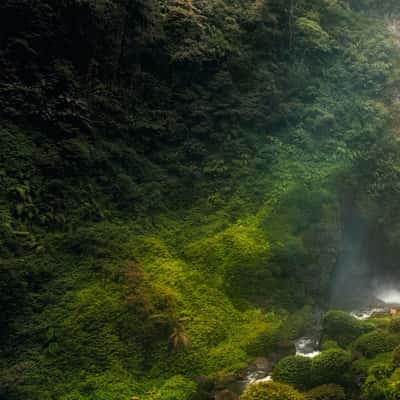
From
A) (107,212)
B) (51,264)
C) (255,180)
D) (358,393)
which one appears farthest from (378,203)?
(51,264)

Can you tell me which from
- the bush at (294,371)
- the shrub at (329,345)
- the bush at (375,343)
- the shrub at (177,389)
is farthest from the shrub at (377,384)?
the shrub at (177,389)

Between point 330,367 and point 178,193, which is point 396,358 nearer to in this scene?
point 330,367

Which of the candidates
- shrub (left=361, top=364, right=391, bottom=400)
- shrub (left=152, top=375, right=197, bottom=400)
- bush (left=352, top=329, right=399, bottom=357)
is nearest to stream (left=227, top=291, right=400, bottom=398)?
shrub (left=152, top=375, right=197, bottom=400)

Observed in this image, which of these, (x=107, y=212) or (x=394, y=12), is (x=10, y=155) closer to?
(x=107, y=212)

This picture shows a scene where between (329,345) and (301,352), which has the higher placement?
(329,345)

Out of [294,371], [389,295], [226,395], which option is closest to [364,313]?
[389,295]

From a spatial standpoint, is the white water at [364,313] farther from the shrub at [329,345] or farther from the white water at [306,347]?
the shrub at [329,345]
